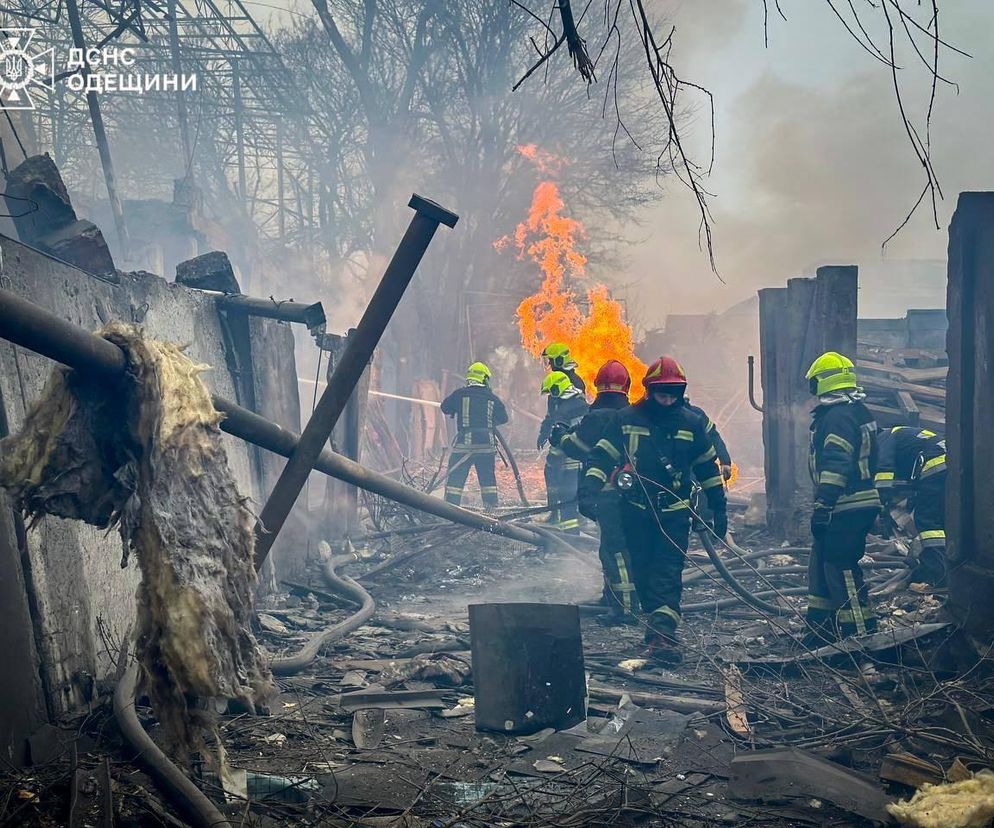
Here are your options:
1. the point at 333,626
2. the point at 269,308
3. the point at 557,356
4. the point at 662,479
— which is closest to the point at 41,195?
the point at 269,308

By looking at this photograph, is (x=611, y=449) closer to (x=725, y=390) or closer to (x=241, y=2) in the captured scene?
(x=725, y=390)

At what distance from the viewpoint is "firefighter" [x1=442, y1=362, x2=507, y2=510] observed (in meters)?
12.6

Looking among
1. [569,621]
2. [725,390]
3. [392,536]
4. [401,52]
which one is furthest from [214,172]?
[569,621]

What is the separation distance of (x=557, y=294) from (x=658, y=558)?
17.7m

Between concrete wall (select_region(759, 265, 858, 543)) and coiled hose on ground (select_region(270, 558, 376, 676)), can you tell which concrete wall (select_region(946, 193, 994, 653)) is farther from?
coiled hose on ground (select_region(270, 558, 376, 676))

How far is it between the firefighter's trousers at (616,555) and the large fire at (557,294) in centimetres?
1320

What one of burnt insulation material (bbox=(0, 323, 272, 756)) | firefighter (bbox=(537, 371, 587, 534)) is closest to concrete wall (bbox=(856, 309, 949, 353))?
firefighter (bbox=(537, 371, 587, 534))

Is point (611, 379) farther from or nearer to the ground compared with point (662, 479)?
farther from the ground

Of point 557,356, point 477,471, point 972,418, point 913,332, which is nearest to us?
point 972,418

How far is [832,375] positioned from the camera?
259 inches

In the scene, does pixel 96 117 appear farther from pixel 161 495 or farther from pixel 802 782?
pixel 802 782

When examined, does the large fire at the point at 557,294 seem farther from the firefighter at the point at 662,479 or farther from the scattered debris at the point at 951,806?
the scattered debris at the point at 951,806

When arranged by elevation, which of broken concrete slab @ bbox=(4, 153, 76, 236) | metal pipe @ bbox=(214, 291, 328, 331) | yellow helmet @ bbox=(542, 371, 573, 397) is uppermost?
broken concrete slab @ bbox=(4, 153, 76, 236)

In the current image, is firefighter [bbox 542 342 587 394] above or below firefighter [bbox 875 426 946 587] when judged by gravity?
above
